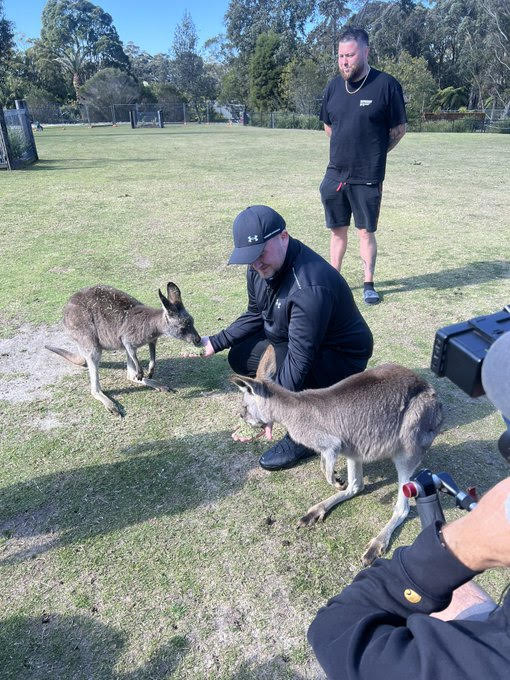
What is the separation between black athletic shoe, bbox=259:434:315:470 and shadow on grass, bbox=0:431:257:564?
0.10 meters

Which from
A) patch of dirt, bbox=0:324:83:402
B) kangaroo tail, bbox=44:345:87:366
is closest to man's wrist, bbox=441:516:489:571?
patch of dirt, bbox=0:324:83:402

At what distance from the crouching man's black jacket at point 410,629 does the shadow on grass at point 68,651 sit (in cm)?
94

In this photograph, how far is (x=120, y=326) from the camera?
10.3 ft

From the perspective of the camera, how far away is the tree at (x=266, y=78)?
3888cm

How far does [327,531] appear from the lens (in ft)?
7.18

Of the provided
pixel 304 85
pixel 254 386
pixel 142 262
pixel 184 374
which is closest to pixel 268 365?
pixel 254 386

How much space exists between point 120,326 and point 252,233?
129cm

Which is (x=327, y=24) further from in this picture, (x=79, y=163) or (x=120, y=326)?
(x=120, y=326)

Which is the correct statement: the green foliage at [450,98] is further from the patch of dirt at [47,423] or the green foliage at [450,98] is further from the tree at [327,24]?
the patch of dirt at [47,423]

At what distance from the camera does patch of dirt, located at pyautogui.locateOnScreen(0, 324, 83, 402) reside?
3.19m

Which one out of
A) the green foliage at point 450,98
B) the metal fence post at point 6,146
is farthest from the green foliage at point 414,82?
the metal fence post at point 6,146

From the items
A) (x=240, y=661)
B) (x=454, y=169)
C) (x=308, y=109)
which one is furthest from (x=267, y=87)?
(x=240, y=661)

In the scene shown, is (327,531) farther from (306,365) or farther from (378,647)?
(378,647)

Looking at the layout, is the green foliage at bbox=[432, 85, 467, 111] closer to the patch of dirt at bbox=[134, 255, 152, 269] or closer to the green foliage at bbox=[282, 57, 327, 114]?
the green foliage at bbox=[282, 57, 327, 114]
